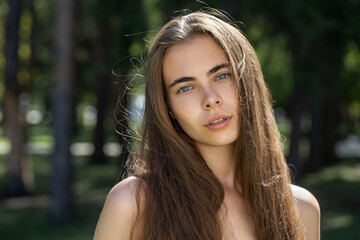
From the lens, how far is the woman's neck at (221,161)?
2346 mm

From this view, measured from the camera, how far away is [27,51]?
25.5 meters

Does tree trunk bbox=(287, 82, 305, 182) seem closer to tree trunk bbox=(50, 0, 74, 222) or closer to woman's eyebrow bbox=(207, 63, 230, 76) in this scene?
tree trunk bbox=(50, 0, 74, 222)

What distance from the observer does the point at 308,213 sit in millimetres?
2500

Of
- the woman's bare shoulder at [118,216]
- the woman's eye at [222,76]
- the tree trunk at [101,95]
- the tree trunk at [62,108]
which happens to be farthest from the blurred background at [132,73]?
the tree trunk at [101,95]

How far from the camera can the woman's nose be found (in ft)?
7.08

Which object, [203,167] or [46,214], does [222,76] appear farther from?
[46,214]

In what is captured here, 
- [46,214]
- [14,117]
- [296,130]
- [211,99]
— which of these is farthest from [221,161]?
[14,117]

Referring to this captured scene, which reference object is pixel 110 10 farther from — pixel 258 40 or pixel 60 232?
pixel 60 232

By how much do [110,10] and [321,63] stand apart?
3943mm

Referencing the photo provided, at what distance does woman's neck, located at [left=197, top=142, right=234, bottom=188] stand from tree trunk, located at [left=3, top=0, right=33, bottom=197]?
10.8 meters

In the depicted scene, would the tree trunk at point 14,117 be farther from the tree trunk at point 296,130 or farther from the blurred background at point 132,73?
the tree trunk at point 296,130

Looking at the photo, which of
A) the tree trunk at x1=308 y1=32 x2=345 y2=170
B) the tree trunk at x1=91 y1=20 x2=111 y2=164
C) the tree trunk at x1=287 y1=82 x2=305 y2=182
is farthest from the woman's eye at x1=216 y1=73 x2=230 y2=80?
the tree trunk at x1=91 y1=20 x2=111 y2=164

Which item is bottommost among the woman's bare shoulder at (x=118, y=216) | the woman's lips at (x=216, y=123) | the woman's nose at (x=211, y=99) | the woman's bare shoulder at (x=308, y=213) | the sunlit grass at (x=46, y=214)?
the sunlit grass at (x=46, y=214)

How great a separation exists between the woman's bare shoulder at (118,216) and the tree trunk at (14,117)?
36.2 feet
